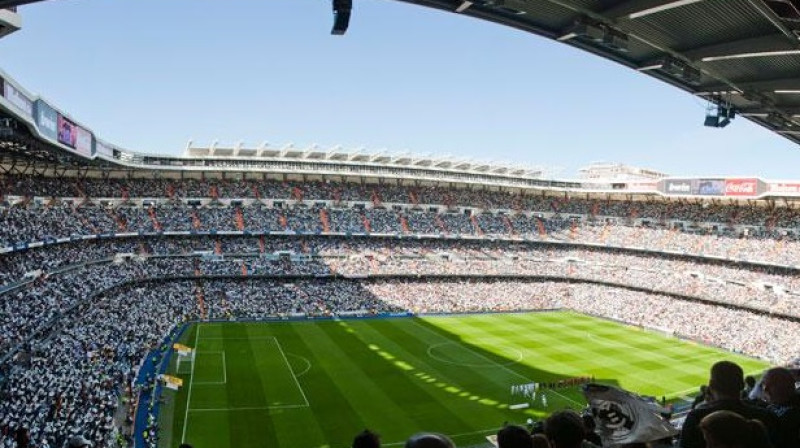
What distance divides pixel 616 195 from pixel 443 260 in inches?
983

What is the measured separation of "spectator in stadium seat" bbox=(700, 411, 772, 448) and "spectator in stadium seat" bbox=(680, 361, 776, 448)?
44.8 inches

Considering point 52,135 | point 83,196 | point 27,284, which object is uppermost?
point 52,135

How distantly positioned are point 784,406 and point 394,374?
28.6 metres

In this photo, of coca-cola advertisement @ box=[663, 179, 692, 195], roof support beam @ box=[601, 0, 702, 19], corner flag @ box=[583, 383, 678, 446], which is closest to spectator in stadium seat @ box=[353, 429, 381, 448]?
corner flag @ box=[583, 383, 678, 446]

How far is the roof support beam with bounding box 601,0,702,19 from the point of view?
904 centimetres

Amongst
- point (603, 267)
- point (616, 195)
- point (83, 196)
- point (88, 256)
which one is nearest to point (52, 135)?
point (88, 256)

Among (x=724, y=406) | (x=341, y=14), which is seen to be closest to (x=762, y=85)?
(x=341, y=14)

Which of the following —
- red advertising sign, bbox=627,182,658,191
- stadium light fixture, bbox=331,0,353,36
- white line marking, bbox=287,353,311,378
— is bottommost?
white line marking, bbox=287,353,311,378

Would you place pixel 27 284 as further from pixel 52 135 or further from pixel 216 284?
pixel 216 284

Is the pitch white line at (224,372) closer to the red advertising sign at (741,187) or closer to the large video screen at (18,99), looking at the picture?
the large video screen at (18,99)

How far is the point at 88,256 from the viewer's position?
41281mm

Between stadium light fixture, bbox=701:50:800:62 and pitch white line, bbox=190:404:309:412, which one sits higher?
stadium light fixture, bbox=701:50:800:62

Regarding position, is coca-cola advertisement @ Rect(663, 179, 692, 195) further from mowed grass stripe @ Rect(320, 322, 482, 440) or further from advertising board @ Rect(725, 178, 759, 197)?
mowed grass stripe @ Rect(320, 322, 482, 440)

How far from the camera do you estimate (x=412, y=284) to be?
2142 inches
